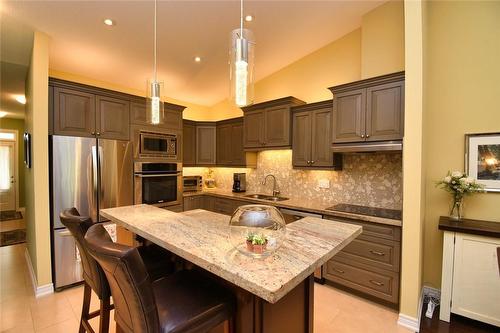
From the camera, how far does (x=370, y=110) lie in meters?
2.51

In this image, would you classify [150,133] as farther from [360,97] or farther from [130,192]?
[360,97]

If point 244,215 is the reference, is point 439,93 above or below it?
above

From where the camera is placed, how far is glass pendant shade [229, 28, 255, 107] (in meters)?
1.26

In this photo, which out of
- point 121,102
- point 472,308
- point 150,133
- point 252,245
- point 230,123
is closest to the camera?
point 252,245

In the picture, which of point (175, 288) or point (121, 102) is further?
point (121, 102)

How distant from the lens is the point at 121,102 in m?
3.15

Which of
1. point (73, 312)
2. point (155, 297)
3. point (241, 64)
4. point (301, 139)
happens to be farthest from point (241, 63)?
point (73, 312)

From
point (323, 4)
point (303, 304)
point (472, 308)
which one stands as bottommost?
point (472, 308)

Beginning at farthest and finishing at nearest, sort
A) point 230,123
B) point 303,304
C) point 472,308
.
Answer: point 230,123 → point 472,308 → point 303,304

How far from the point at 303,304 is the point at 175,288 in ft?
2.39

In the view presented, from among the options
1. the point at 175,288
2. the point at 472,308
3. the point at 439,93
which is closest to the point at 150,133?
the point at 175,288

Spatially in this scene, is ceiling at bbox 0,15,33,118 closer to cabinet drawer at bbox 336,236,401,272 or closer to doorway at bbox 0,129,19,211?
doorway at bbox 0,129,19,211

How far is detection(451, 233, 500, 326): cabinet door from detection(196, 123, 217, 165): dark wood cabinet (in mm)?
3754

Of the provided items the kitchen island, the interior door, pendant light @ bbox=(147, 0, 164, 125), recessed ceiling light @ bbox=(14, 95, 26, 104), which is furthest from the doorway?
the kitchen island
